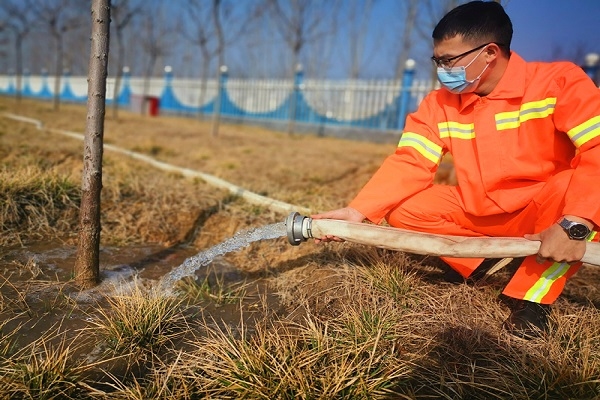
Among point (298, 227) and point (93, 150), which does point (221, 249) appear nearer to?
point (298, 227)

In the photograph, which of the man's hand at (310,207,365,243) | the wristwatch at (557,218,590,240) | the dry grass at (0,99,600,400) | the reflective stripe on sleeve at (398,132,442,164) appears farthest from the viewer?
the reflective stripe on sleeve at (398,132,442,164)

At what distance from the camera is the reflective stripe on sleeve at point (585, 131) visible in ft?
5.51

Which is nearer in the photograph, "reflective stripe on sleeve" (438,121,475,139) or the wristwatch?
the wristwatch

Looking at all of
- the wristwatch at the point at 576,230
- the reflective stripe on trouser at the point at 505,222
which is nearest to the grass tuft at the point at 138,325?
the reflective stripe on trouser at the point at 505,222

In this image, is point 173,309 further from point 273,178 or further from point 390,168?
point 273,178

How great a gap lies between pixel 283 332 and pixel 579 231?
1.22m

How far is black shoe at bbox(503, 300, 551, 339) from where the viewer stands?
6.18 feet

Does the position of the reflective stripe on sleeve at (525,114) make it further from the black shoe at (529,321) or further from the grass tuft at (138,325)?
the grass tuft at (138,325)

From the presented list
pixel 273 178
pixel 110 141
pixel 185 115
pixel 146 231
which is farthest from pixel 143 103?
pixel 146 231

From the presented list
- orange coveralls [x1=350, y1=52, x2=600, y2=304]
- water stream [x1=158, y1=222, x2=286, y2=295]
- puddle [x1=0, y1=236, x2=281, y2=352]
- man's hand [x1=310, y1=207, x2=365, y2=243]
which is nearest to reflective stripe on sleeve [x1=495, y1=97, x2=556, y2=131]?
orange coveralls [x1=350, y1=52, x2=600, y2=304]

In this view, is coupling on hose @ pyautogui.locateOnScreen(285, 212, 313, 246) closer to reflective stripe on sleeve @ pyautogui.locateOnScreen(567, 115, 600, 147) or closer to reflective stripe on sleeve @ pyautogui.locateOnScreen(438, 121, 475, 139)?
reflective stripe on sleeve @ pyautogui.locateOnScreen(438, 121, 475, 139)

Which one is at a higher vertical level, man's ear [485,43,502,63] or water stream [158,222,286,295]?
man's ear [485,43,502,63]

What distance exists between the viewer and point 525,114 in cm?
193

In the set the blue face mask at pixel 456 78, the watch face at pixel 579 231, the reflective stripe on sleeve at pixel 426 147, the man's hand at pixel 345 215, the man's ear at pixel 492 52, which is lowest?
the man's hand at pixel 345 215
